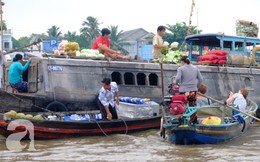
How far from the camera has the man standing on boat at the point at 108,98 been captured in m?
11.6

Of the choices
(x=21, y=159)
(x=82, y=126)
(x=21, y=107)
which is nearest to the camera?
(x=21, y=159)

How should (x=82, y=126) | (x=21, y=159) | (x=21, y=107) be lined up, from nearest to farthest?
(x=21, y=159), (x=82, y=126), (x=21, y=107)

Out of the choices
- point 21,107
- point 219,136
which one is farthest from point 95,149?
point 21,107

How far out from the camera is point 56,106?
13.1 meters

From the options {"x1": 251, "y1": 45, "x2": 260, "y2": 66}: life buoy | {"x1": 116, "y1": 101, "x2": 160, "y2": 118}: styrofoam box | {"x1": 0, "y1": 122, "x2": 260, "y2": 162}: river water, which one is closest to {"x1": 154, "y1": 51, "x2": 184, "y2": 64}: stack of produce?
{"x1": 116, "y1": 101, "x2": 160, "y2": 118}: styrofoam box

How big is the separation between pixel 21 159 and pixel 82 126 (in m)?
Answer: 2.66

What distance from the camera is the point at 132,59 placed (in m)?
14.8

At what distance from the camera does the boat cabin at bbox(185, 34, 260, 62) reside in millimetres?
16953

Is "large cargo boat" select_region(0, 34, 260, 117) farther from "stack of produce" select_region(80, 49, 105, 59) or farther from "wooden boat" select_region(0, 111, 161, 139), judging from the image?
"wooden boat" select_region(0, 111, 161, 139)

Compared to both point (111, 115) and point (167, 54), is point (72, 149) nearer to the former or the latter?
point (111, 115)

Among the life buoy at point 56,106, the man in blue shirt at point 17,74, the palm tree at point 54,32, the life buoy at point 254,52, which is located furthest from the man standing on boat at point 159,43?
the palm tree at point 54,32

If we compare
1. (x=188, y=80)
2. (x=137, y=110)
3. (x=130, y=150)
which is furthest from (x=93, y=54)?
(x=130, y=150)

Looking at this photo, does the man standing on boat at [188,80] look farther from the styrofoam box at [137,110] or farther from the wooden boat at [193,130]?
the styrofoam box at [137,110]

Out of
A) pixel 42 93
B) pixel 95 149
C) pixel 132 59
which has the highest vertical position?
pixel 132 59
